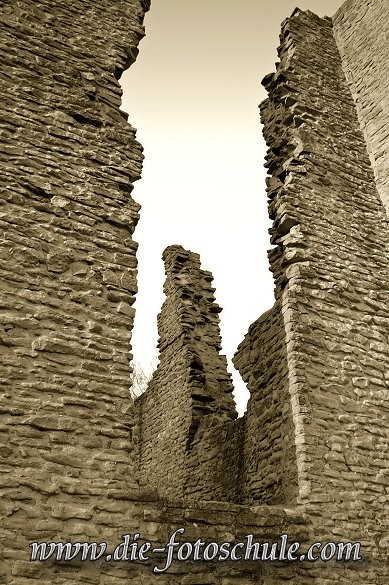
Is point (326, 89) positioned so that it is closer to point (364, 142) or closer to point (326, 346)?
point (364, 142)

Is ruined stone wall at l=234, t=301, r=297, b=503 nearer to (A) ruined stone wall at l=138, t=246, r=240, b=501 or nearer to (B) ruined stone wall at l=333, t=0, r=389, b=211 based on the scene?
(A) ruined stone wall at l=138, t=246, r=240, b=501

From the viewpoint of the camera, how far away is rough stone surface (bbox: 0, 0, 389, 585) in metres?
3.63

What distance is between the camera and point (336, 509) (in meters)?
4.57

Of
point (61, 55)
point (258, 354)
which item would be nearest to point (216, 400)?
point (258, 354)

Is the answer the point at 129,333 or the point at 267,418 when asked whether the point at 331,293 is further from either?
the point at 129,333

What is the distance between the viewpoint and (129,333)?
173 inches

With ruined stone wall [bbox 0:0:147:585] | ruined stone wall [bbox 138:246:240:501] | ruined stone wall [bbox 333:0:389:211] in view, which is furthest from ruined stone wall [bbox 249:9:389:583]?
ruined stone wall [bbox 138:246:240:501]

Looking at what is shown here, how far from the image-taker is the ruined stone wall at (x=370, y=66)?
7969mm

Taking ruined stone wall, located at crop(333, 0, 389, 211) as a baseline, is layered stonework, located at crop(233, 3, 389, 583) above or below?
below

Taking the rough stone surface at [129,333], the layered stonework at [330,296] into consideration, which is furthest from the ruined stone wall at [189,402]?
the layered stonework at [330,296]

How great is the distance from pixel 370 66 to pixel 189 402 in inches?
276

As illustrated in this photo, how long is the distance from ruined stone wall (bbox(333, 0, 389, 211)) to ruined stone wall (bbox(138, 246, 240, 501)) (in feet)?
Answer: 14.5

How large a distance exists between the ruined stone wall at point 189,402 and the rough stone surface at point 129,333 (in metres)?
0.10

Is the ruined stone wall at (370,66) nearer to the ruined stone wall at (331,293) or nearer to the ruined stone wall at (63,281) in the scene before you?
the ruined stone wall at (331,293)
